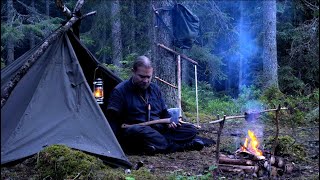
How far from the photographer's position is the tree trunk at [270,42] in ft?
43.0

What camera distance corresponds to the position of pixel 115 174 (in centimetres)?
403

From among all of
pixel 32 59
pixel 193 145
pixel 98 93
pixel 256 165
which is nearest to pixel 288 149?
pixel 256 165

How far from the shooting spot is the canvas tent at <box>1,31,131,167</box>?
4.37 meters

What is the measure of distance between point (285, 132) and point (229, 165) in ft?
10.8

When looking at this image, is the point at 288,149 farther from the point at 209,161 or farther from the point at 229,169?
the point at 229,169

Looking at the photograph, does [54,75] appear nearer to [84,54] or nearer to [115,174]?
→ [84,54]

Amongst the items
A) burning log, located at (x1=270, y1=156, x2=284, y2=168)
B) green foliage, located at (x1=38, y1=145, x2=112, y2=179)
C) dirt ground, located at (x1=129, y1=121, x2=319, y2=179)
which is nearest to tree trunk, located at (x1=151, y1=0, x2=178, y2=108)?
dirt ground, located at (x1=129, y1=121, x2=319, y2=179)

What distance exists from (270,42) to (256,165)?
31.4 ft

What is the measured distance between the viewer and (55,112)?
15.6ft

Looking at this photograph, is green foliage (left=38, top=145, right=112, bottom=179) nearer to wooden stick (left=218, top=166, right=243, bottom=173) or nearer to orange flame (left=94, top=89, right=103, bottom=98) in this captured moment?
wooden stick (left=218, top=166, right=243, bottom=173)

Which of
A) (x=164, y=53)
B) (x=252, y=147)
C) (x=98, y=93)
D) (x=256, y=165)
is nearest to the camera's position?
(x=256, y=165)

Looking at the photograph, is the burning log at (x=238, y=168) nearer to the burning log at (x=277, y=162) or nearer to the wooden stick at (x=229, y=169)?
the wooden stick at (x=229, y=169)

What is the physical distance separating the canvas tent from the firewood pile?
1231mm

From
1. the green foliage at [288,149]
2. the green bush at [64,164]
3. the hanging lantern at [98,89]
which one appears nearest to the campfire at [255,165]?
the green foliage at [288,149]
